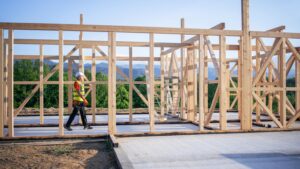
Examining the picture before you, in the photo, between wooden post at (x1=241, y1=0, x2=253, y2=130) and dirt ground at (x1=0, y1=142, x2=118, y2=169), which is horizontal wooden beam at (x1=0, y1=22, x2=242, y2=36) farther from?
dirt ground at (x1=0, y1=142, x2=118, y2=169)

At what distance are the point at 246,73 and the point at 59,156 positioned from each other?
5770 mm

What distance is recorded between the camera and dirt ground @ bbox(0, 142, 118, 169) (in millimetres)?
5605

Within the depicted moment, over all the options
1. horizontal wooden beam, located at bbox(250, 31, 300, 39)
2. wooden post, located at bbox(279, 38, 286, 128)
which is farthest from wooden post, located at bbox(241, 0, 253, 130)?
wooden post, located at bbox(279, 38, 286, 128)

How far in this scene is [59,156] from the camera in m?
6.25

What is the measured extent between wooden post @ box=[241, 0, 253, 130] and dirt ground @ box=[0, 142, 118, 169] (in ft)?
13.9

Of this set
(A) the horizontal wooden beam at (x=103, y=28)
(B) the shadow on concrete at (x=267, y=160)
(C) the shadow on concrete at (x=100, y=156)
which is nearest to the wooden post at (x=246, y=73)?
(A) the horizontal wooden beam at (x=103, y=28)

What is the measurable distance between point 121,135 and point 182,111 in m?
4.96

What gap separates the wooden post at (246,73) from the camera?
9203 mm

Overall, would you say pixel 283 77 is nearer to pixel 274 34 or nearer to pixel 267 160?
pixel 274 34

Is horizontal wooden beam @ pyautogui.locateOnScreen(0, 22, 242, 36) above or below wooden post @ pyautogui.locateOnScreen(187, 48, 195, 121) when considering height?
above

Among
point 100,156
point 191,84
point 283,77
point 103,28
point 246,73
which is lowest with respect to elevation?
point 100,156

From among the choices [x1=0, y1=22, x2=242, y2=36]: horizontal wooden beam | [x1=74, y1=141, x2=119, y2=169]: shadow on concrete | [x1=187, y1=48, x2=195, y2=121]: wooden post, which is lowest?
[x1=74, y1=141, x2=119, y2=169]: shadow on concrete

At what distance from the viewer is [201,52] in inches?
350

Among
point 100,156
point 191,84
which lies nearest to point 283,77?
point 191,84
